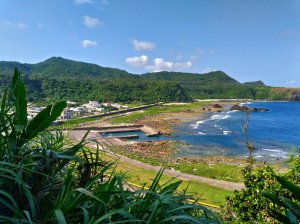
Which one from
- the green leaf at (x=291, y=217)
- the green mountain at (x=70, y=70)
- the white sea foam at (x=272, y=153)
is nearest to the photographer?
the green leaf at (x=291, y=217)

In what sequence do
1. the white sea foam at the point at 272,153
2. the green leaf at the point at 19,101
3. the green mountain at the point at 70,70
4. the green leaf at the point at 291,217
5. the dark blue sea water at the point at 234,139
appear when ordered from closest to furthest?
the green leaf at the point at 291,217 → the green leaf at the point at 19,101 → the white sea foam at the point at 272,153 → the dark blue sea water at the point at 234,139 → the green mountain at the point at 70,70

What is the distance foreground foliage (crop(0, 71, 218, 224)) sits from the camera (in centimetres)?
171

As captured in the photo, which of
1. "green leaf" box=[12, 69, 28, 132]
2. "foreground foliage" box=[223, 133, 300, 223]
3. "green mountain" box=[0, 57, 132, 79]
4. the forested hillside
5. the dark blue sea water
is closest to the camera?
"green leaf" box=[12, 69, 28, 132]

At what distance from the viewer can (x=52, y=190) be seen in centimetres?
202

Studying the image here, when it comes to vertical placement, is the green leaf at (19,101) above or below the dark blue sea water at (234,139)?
above

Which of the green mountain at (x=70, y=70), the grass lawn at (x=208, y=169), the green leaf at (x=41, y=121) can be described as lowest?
the grass lawn at (x=208, y=169)

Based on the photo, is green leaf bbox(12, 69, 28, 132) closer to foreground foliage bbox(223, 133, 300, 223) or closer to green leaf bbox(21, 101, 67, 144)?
green leaf bbox(21, 101, 67, 144)

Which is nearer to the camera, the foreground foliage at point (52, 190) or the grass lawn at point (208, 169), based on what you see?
the foreground foliage at point (52, 190)

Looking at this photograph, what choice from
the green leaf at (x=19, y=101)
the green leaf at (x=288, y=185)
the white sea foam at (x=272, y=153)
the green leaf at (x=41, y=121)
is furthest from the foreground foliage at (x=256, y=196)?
the white sea foam at (x=272, y=153)

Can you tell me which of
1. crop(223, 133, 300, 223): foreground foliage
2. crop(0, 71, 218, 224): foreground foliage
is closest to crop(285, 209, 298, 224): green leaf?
crop(0, 71, 218, 224): foreground foliage

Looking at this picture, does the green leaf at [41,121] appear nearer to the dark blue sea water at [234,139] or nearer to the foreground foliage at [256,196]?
the foreground foliage at [256,196]

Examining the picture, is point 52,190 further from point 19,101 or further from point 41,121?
point 19,101

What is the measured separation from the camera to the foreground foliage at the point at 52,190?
5.60 ft

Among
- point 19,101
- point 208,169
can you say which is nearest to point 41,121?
point 19,101
